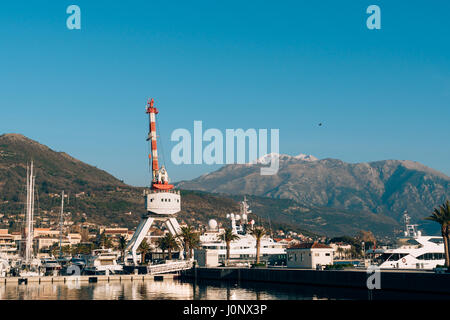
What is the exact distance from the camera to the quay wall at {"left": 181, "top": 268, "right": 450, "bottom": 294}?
69431 mm

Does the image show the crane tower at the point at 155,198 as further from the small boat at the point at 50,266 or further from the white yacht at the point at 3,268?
the white yacht at the point at 3,268

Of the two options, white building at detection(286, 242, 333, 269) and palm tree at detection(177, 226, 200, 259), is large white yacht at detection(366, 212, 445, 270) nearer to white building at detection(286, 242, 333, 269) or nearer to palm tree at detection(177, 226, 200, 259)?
white building at detection(286, 242, 333, 269)

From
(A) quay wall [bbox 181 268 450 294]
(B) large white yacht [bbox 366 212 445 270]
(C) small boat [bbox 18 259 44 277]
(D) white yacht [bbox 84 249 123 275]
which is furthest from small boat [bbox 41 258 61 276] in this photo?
(B) large white yacht [bbox 366 212 445 270]

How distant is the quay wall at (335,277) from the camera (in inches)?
2734

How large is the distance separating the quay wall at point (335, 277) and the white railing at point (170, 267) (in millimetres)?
1644

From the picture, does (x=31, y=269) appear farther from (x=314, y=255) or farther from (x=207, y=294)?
(x=314, y=255)

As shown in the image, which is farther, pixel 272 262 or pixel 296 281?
pixel 272 262

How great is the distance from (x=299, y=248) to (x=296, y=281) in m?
10.9

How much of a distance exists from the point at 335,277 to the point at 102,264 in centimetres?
6211
